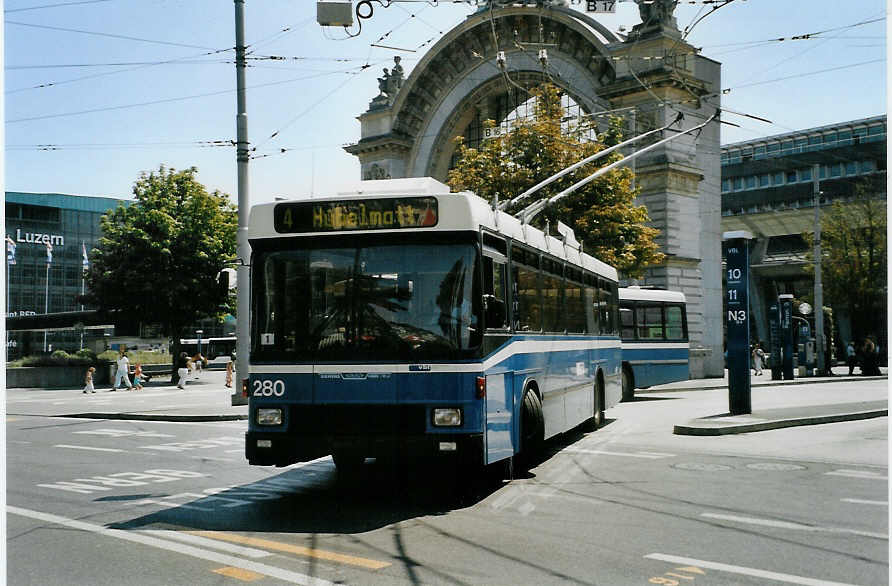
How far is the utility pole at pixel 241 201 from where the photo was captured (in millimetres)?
21984

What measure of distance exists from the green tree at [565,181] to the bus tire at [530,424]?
780 inches

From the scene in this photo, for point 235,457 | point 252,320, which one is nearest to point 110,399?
point 235,457

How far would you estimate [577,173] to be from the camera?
1270 inches

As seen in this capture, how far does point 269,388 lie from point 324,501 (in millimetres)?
1210

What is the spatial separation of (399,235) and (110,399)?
78.6 ft

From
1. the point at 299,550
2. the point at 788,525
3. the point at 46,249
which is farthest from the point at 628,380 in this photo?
the point at 46,249

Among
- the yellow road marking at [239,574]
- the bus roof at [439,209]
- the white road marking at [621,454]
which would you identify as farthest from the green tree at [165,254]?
the yellow road marking at [239,574]

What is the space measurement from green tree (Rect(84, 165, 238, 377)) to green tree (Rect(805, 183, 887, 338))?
1165 inches

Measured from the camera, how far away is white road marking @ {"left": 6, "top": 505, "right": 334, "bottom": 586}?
6.24 m

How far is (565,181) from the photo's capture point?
106 ft

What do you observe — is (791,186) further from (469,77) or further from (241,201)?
(241,201)

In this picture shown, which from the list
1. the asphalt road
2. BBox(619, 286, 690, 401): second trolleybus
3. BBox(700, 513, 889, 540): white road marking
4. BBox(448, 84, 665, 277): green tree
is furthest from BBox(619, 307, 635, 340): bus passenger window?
BBox(700, 513, 889, 540): white road marking

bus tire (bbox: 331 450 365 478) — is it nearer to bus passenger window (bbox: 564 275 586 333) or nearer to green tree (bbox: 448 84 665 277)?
bus passenger window (bbox: 564 275 586 333)

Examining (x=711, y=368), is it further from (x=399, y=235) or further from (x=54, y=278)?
(x=54, y=278)
